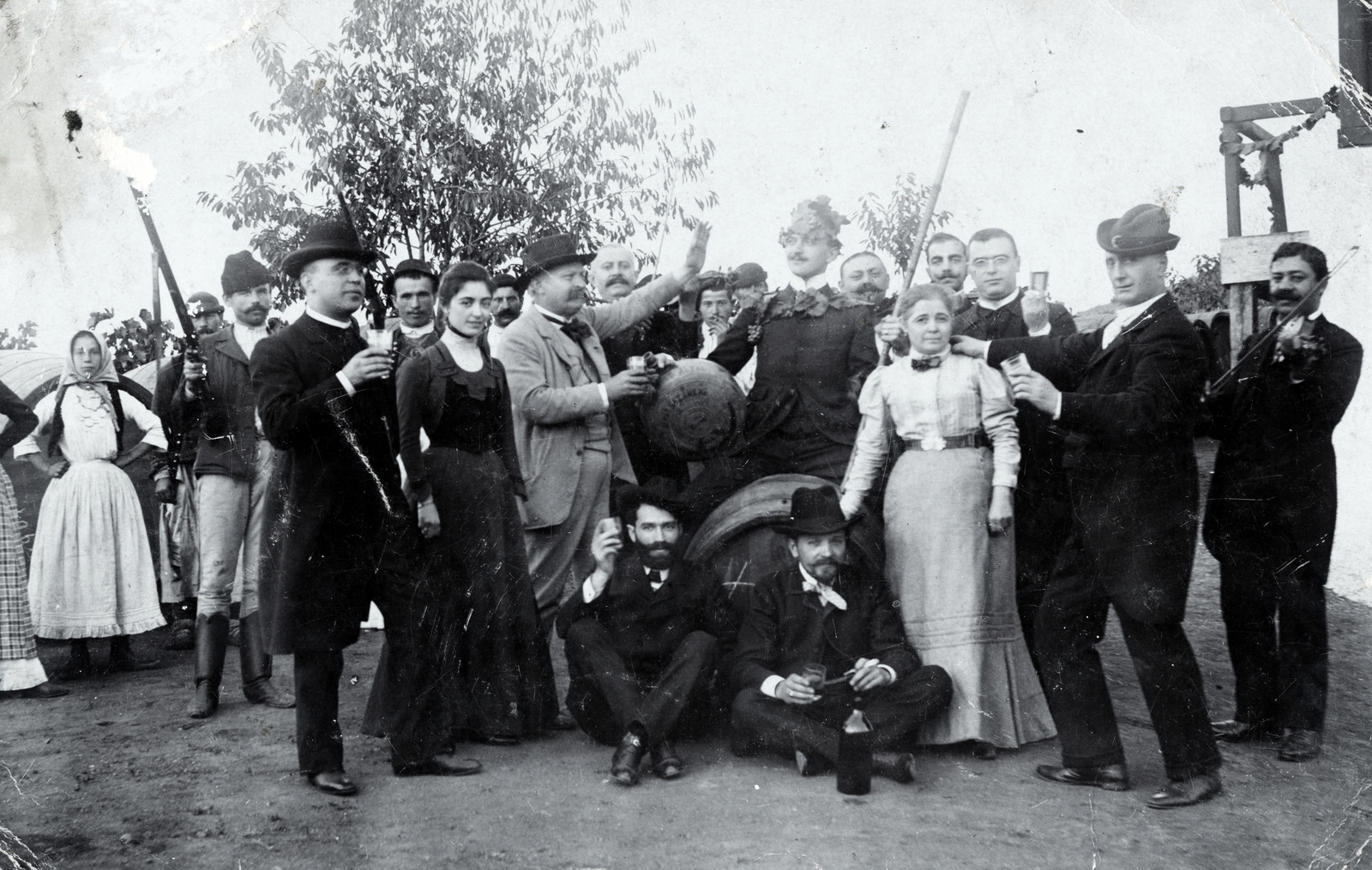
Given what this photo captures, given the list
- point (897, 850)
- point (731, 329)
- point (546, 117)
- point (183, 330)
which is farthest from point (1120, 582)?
point (183, 330)

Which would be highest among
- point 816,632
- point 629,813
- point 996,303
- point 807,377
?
point 996,303

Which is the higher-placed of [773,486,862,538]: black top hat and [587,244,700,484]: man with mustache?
[587,244,700,484]: man with mustache

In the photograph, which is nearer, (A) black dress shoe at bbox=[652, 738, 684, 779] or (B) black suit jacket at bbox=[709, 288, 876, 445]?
(A) black dress shoe at bbox=[652, 738, 684, 779]

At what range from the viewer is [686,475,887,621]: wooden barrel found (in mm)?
4531

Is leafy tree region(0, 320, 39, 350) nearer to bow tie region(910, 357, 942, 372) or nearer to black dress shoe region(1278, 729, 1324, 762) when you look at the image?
bow tie region(910, 357, 942, 372)

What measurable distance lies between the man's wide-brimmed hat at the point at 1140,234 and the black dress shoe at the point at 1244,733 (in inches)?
71.4

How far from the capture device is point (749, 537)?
4.61m

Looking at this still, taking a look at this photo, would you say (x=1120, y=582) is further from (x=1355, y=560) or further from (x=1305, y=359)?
(x=1355, y=560)

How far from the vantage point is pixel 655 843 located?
3416 mm

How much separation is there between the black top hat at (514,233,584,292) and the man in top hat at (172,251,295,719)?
118cm

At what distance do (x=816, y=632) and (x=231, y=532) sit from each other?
8.75 ft

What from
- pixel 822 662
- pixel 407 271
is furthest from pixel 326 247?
pixel 822 662

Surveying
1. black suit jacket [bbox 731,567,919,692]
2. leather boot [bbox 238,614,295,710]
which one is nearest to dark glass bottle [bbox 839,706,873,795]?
black suit jacket [bbox 731,567,919,692]

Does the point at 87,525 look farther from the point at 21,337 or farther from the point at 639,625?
the point at 639,625
